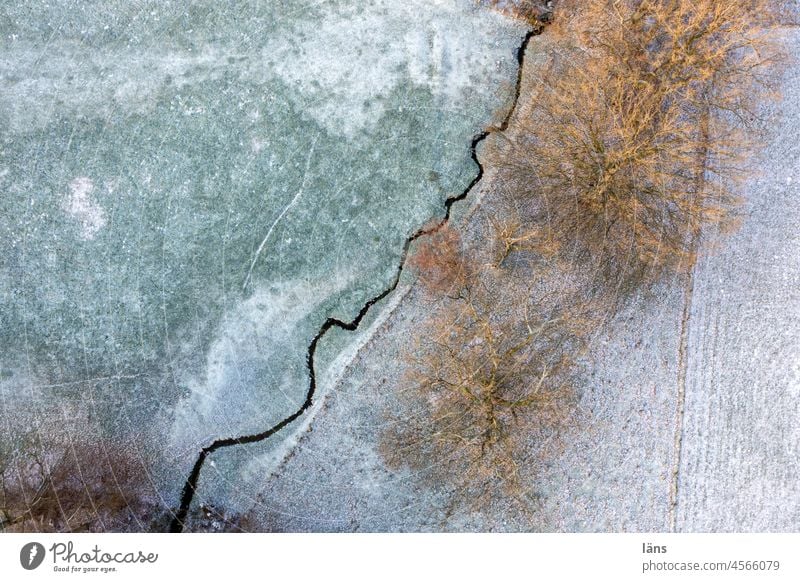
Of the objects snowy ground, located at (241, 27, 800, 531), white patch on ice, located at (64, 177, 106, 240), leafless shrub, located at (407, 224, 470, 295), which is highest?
white patch on ice, located at (64, 177, 106, 240)

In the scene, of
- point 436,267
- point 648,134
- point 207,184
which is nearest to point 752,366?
point 648,134

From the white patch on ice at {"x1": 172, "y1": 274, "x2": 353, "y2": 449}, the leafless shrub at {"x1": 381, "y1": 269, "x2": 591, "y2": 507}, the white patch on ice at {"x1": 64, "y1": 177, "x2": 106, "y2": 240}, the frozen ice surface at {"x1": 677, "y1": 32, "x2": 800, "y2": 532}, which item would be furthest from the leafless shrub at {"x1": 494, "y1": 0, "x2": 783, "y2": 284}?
the white patch on ice at {"x1": 64, "y1": 177, "x2": 106, "y2": 240}

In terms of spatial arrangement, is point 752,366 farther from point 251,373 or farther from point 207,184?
point 207,184

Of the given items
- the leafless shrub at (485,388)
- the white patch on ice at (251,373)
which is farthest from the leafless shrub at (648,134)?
the white patch on ice at (251,373)

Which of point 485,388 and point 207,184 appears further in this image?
point 207,184

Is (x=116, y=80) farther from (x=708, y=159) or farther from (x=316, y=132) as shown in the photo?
(x=708, y=159)

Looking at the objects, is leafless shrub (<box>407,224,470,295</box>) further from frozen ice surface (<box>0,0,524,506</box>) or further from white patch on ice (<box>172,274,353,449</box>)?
white patch on ice (<box>172,274,353,449</box>)

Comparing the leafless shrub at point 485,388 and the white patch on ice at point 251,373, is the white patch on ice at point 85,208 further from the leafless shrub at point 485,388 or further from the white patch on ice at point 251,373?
the leafless shrub at point 485,388
